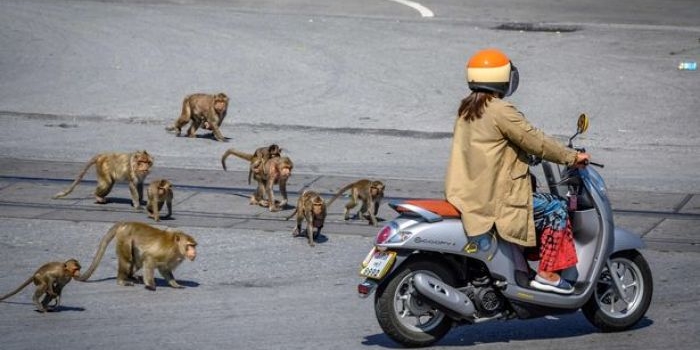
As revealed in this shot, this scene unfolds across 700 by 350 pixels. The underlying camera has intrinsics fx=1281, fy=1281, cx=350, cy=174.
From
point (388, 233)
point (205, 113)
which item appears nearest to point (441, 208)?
point (388, 233)

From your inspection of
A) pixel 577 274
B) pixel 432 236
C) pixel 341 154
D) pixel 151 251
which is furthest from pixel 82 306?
pixel 341 154

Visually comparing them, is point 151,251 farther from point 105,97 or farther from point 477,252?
point 105,97

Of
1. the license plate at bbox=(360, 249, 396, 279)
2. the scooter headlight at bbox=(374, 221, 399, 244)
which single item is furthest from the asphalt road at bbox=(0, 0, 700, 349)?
the scooter headlight at bbox=(374, 221, 399, 244)

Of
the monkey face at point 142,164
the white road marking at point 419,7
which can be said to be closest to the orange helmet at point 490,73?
the monkey face at point 142,164

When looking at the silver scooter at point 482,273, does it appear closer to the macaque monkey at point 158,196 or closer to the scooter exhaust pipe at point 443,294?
the scooter exhaust pipe at point 443,294

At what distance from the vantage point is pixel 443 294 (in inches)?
313

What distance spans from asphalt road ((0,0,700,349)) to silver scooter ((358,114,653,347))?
10.8 inches

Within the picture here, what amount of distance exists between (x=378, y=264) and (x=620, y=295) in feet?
5.78

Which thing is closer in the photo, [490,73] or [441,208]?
[490,73]

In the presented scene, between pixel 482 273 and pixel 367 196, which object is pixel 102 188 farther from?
pixel 482 273

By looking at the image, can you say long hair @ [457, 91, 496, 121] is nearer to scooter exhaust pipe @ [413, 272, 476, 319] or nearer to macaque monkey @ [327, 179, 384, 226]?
scooter exhaust pipe @ [413, 272, 476, 319]

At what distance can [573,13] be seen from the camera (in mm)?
27328

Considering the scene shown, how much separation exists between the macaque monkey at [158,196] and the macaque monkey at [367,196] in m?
1.52

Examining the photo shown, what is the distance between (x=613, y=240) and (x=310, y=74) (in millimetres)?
12531
